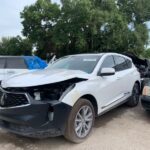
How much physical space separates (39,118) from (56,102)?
373 mm

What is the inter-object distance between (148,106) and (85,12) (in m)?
23.9

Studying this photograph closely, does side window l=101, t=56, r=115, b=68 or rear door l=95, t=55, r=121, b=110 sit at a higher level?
side window l=101, t=56, r=115, b=68

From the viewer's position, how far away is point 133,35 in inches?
1187

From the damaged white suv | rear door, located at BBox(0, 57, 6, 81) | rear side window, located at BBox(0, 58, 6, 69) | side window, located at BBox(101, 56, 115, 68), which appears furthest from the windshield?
rear side window, located at BBox(0, 58, 6, 69)

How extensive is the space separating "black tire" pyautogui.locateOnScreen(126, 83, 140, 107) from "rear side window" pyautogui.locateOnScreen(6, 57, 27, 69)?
4643 mm

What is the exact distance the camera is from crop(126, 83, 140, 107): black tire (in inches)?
270

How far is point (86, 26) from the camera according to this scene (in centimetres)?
2931

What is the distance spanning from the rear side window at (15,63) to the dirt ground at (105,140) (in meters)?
5.06

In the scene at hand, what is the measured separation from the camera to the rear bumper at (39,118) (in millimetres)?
3895

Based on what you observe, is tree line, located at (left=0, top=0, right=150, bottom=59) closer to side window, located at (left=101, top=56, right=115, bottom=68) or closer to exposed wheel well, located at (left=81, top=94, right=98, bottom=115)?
side window, located at (left=101, top=56, right=115, bottom=68)

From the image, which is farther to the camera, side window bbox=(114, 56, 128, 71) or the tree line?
the tree line

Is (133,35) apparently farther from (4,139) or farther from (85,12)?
(4,139)

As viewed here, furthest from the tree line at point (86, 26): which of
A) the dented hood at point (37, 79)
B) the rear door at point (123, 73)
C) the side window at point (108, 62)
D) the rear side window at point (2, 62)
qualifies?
the dented hood at point (37, 79)

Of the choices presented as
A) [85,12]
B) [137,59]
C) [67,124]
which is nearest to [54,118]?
[67,124]
